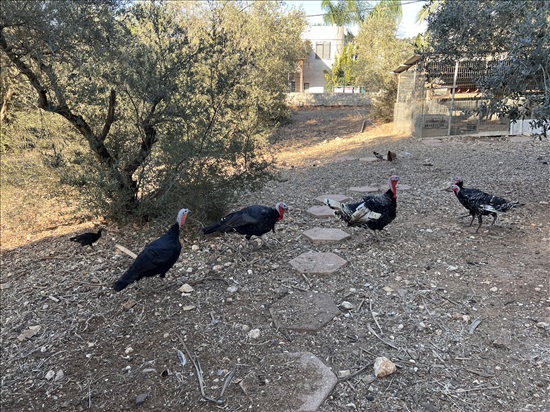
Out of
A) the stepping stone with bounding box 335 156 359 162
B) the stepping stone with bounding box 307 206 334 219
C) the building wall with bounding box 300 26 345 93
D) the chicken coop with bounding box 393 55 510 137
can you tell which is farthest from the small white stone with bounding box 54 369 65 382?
the building wall with bounding box 300 26 345 93

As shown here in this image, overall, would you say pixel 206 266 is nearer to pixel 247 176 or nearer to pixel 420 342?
pixel 247 176

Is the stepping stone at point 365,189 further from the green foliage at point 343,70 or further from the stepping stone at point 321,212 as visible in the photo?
the green foliage at point 343,70

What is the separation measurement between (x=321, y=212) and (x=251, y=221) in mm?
2000

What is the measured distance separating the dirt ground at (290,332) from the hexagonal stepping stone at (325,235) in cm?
14

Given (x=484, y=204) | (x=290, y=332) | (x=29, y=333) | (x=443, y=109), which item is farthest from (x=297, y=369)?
(x=443, y=109)

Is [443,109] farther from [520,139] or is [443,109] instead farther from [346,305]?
[346,305]

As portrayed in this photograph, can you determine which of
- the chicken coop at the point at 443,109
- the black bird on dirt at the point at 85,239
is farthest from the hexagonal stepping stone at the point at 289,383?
the chicken coop at the point at 443,109

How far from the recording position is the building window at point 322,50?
45.9 metres

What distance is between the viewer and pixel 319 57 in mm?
46812

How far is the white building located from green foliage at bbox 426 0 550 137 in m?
40.4

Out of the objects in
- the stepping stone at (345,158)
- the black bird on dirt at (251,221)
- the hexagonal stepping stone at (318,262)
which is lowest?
the hexagonal stepping stone at (318,262)

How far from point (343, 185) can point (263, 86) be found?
9.15m

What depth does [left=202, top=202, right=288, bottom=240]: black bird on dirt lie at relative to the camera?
453 cm

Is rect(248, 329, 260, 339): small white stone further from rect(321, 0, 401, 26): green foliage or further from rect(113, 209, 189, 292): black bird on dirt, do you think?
rect(321, 0, 401, 26): green foliage
